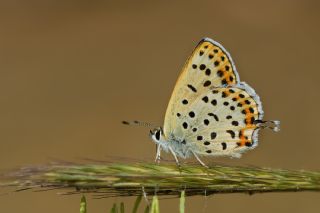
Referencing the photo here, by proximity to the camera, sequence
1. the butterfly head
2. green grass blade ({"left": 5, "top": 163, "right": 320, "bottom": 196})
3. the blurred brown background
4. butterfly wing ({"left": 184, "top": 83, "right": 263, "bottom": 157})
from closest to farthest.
→ green grass blade ({"left": 5, "top": 163, "right": 320, "bottom": 196}), butterfly wing ({"left": 184, "top": 83, "right": 263, "bottom": 157}), the butterfly head, the blurred brown background

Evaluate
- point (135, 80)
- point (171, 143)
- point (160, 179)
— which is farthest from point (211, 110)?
point (135, 80)

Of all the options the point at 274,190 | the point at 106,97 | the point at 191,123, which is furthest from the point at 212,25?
the point at 274,190

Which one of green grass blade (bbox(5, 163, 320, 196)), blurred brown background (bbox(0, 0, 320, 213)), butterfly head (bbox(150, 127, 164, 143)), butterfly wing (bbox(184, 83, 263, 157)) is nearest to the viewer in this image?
green grass blade (bbox(5, 163, 320, 196))

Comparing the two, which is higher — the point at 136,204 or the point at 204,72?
the point at 204,72

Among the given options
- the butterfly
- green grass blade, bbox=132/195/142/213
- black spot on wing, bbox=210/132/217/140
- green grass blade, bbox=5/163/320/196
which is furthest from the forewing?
green grass blade, bbox=132/195/142/213

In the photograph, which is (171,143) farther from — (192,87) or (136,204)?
(136,204)

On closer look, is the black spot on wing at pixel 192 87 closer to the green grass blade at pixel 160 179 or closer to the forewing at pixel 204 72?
the forewing at pixel 204 72

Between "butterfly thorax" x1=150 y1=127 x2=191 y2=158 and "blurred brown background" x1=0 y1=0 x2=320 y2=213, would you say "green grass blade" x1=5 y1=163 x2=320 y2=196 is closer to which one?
"butterfly thorax" x1=150 y1=127 x2=191 y2=158
